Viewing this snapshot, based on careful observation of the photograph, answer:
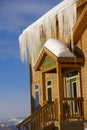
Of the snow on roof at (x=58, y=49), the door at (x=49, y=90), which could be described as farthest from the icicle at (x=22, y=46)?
the snow on roof at (x=58, y=49)

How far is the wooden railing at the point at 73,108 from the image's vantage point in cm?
1884

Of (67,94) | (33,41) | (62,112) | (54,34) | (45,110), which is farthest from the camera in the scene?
(33,41)

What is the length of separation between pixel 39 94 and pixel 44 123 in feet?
21.4

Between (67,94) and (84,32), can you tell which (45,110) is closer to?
(67,94)

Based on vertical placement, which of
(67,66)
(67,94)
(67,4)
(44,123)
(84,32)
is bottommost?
(44,123)

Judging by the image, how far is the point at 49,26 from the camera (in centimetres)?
2203

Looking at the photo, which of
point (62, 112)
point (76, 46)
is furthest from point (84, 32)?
point (62, 112)

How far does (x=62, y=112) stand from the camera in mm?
18453

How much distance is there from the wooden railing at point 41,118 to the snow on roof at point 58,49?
265cm

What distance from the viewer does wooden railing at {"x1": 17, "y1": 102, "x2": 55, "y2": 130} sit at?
1935cm

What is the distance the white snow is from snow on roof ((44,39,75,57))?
0.84 m

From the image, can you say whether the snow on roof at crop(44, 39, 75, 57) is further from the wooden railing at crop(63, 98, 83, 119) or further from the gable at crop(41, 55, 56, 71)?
the wooden railing at crop(63, 98, 83, 119)

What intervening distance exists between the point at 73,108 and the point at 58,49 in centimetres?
314

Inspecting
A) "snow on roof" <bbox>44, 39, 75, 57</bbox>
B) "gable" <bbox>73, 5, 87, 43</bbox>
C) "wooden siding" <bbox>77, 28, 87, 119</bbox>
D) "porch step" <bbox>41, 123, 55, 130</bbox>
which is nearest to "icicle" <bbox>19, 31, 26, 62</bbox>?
"snow on roof" <bbox>44, 39, 75, 57</bbox>
